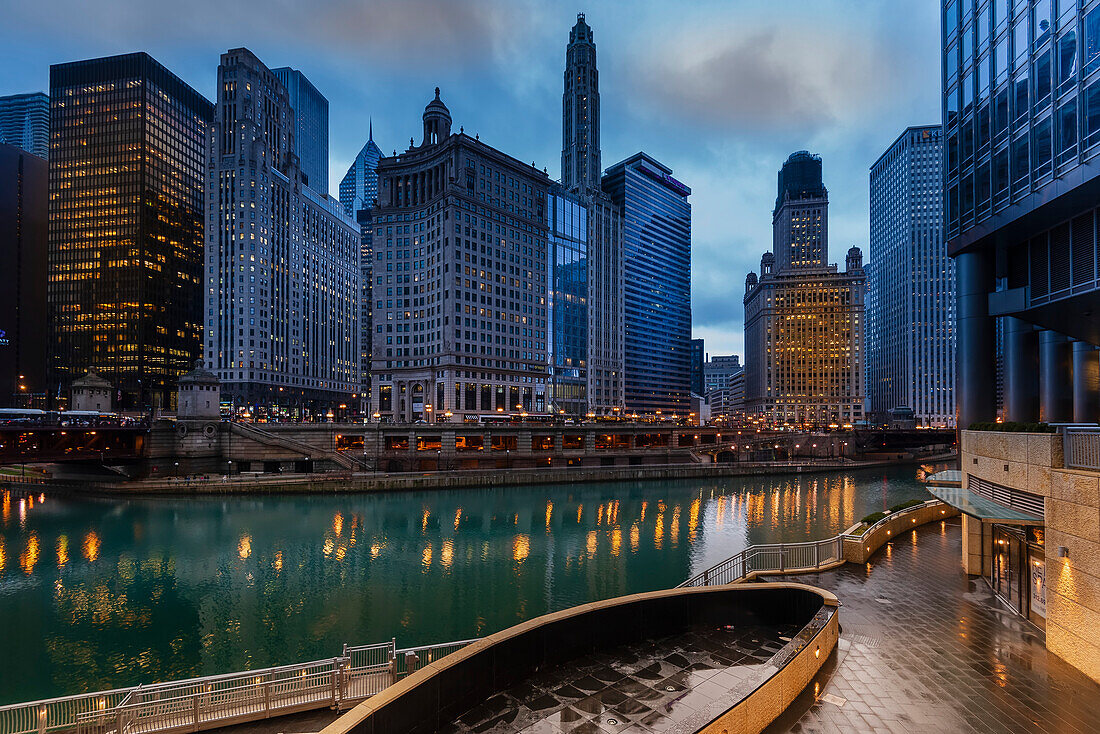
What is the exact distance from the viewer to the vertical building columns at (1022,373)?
2855 centimetres

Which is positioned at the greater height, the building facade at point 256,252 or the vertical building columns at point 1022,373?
the building facade at point 256,252

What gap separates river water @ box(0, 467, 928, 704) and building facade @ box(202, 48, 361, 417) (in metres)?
94.1

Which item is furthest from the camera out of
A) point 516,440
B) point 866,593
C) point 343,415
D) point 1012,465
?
point 343,415

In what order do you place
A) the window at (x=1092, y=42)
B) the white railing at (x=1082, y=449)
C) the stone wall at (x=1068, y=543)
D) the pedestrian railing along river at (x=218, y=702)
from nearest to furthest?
the pedestrian railing along river at (x=218, y=702) < the stone wall at (x=1068, y=543) < the white railing at (x=1082, y=449) < the window at (x=1092, y=42)

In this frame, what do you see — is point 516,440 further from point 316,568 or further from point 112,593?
point 112,593

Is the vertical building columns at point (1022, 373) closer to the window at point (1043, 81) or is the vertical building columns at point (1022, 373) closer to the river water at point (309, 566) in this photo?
the window at point (1043, 81)

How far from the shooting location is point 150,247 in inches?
6417

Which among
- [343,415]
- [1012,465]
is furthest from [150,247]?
[1012,465]

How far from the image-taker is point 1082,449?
47.3 ft

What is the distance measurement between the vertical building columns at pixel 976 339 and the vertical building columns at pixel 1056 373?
5148 mm

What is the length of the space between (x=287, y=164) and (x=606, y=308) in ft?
384

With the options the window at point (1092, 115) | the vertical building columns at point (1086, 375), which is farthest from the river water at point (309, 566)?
the window at point (1092, 115)

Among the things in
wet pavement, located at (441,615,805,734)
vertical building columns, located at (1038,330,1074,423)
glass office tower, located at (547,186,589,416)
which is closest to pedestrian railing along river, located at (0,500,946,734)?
wet pavement, located at (441,615,805,734)

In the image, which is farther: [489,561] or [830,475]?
[830,475]
